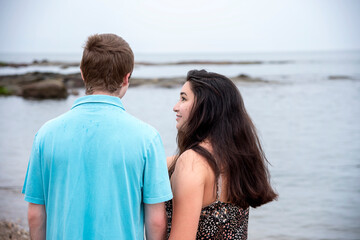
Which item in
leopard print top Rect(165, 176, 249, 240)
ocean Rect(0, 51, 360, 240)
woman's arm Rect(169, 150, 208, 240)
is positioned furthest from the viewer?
ocean Rect(0, 51, 360, 240)

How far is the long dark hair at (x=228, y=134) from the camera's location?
2.22 metres

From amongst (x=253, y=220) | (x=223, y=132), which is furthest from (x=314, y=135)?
(x=223, y=132)

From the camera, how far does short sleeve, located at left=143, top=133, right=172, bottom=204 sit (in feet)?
5.98

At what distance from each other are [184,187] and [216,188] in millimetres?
206

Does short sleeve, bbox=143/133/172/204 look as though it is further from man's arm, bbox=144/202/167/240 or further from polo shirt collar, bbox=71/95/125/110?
polo shirt collar, bbox=71/95/125/110

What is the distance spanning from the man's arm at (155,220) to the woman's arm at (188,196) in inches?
5.1

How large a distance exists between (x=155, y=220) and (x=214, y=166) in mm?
422

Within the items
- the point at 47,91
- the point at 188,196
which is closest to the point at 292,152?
the point at 188,196

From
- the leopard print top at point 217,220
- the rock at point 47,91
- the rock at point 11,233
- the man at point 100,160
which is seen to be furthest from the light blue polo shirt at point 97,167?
the rock at point 47,91

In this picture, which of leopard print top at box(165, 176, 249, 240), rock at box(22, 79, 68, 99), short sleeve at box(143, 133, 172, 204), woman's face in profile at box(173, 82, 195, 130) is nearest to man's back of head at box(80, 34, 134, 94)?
short sleeve at box(143, 133, 172, 204)

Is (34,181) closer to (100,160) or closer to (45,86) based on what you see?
(100,160)

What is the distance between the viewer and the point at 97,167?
5.78 feet

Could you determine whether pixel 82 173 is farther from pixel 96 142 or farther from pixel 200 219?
pixel 200 219

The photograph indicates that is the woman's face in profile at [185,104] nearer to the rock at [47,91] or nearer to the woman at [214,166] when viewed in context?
the woman at [214,166]
